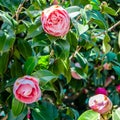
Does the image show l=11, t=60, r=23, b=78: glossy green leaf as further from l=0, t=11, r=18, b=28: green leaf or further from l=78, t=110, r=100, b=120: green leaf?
l=78, t=110, r=100, b=120: green leaf

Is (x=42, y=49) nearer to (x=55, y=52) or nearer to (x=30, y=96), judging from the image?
(x=55, y=52)

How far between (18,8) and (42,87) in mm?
311

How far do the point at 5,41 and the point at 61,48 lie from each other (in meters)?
0.20

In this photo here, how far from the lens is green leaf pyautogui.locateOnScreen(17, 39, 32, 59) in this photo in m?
1.48

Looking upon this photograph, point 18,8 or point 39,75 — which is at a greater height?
point 18,8

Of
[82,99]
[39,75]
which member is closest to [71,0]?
[39,75]

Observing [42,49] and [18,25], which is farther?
[42,49]

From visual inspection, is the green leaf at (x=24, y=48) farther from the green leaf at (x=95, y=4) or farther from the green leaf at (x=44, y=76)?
the green leaf at (x=95, y=4)

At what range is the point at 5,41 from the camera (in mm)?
1372

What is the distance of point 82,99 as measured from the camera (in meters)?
2.90

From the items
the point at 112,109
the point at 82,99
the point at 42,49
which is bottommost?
the point at 82,99

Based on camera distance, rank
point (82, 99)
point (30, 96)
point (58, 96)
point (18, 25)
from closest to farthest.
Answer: point (30, 96) < point (18, 25) < point (58, 96) < point (82, 99)

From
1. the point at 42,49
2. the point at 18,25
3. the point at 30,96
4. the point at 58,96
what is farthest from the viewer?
the point at 58,96

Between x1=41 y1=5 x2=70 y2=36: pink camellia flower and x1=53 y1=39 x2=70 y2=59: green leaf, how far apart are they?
79 mm
